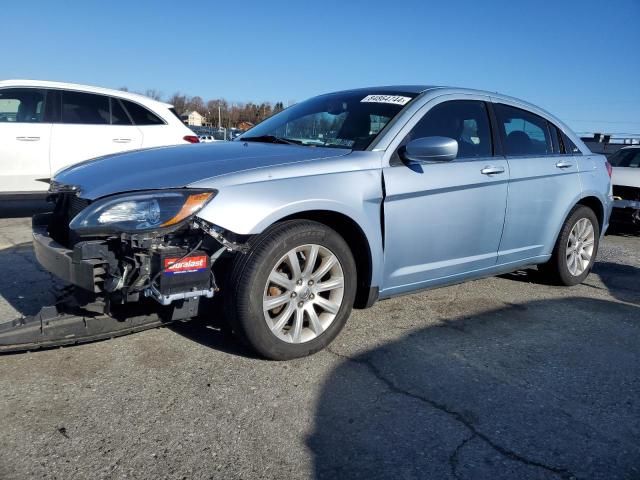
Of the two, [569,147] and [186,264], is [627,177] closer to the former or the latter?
[569,147]

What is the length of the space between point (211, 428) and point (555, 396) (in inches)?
69.5

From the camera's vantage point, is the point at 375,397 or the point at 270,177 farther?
the point at 270,177

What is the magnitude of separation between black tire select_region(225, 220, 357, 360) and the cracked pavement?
0.11 meters

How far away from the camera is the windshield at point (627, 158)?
9156 millimetres

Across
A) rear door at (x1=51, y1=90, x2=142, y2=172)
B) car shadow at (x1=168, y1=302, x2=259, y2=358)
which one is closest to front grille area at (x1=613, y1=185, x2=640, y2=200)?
car shadow at (x1=168, y1=302, x2=259, y2=358)

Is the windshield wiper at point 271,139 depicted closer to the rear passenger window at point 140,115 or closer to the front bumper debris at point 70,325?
the front bumper debris at point 70,325

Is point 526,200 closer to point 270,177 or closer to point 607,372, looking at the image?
point 607,372

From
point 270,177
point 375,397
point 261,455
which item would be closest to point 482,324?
point 375,397

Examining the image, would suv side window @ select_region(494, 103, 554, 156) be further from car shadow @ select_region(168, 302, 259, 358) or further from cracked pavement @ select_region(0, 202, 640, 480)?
car shadow @ select_region(168, 302, 259, 358)

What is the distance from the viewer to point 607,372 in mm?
3234

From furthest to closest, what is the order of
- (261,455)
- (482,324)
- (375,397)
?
1. (482,324)
2. (375,397)
3. (261,455)

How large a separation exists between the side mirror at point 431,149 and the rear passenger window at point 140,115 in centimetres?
535

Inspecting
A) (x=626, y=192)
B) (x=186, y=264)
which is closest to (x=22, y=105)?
(x=186, y=264)

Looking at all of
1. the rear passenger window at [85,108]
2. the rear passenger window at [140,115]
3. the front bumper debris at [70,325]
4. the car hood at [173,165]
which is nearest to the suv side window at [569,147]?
the car hood at [173,165]
